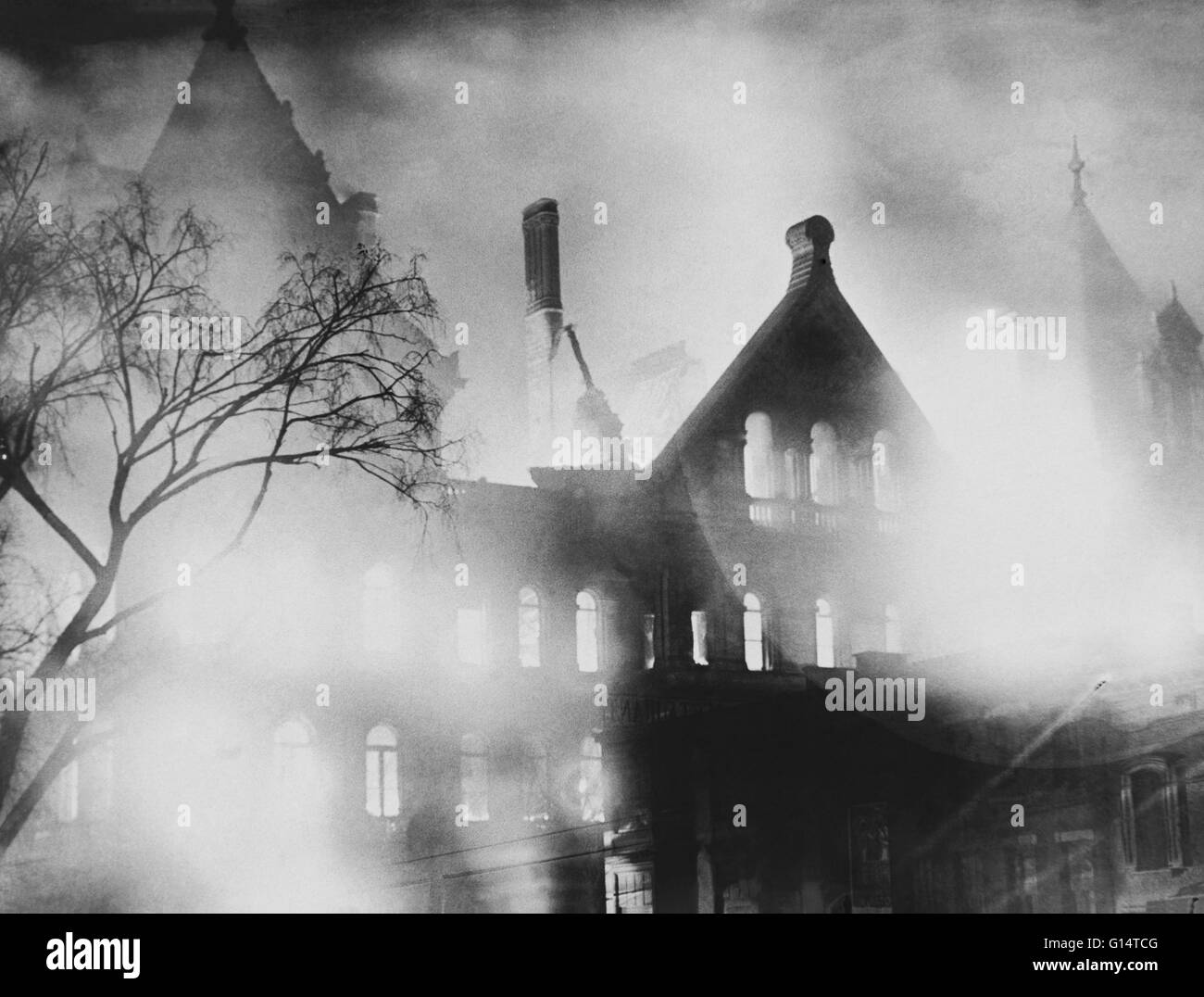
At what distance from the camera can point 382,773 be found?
13352mm

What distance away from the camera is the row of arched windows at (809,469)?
1533cm

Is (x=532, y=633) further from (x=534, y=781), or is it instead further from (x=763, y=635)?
(x=763, y=635)

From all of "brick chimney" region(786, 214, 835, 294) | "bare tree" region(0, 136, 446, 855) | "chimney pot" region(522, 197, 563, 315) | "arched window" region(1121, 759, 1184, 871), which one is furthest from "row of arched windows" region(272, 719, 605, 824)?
"brick chimney" region(786, 214, 835, 294)

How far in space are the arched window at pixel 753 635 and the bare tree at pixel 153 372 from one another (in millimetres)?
3566

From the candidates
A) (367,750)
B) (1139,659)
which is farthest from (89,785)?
(1139,659)

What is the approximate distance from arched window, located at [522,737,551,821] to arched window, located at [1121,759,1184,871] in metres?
4.15

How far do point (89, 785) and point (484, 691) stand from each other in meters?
3.17

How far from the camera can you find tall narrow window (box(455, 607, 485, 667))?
13845 mm

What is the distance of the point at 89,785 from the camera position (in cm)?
1191

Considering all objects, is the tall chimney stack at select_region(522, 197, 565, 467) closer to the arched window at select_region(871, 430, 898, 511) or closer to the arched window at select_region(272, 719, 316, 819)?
the arched window at select_region(272, 719, 316, 819)
